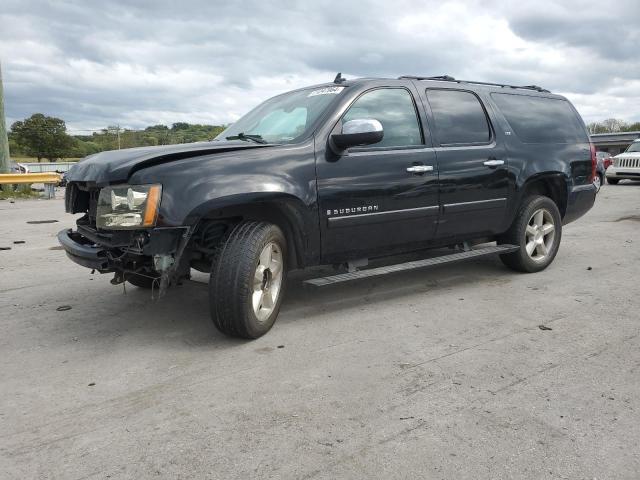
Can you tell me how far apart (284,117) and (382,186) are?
3.33 ft

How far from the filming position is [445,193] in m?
4.46

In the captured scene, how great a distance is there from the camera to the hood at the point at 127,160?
322 centimetres

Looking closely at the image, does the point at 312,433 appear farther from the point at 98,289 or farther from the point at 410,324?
the point at 98,289

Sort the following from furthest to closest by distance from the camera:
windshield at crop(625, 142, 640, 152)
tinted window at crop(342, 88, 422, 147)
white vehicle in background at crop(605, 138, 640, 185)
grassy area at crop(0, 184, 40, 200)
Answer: windshield at crop(625, 142, 640, 152)
white vehicle in background at crop(605, 138, 640, 185)
grassy area at crop(0, 184, 40, 200)
tinted window at crop(342, 88, 422, 147)

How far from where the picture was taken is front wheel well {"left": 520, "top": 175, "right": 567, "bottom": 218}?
5383 mm

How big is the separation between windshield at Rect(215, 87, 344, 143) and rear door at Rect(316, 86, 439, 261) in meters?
0.26

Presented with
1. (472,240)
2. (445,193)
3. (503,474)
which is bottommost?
(503,474)

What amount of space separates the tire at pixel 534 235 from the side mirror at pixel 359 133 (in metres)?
2.20

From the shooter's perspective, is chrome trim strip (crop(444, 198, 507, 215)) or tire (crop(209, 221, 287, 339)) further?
chrome trim strip (crop(444, 198, 507, 215))

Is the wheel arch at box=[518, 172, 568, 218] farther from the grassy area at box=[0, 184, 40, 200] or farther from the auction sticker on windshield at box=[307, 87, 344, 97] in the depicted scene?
the grassy area at box=[0, 184, 40, 200]

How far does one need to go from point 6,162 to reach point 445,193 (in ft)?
49.6

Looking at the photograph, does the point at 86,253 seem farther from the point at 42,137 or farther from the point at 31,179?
the point at 42,137

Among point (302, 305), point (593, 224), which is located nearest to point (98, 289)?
point (302, 305)

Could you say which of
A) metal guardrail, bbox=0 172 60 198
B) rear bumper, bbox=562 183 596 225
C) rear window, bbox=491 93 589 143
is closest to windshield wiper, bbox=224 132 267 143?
rear window, bbox=491 93 589 143
